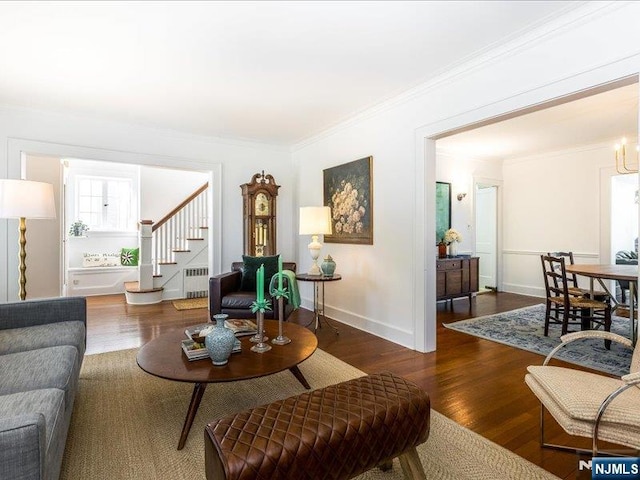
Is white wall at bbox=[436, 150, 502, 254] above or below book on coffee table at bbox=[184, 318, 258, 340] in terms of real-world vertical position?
above

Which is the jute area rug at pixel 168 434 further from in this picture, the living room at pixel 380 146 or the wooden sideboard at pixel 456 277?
the wooden sideboard at pixel 456 277

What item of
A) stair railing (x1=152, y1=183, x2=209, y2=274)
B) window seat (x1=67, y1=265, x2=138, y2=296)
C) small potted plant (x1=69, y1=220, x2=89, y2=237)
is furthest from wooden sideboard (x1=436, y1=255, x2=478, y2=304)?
small potted plant (x1=69, y1=220, x2=89, y2=237)

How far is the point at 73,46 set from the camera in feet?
8.50

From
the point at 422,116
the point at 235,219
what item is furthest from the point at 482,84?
the point at 235,219

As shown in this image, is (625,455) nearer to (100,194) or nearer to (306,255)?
(306,255)

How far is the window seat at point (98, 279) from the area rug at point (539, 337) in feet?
19.4

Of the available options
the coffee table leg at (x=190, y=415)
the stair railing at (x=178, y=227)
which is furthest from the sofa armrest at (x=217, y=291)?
the stair railing at (x=178, y=227)

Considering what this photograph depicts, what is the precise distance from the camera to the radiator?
616cm

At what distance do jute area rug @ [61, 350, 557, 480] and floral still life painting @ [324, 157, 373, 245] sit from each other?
1808 millimetres

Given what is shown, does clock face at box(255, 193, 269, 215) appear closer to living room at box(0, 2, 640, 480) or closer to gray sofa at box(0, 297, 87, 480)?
living room at box(0, 2, 640, 480)

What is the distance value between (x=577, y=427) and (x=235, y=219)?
4446mm

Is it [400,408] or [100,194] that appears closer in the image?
[400,408]

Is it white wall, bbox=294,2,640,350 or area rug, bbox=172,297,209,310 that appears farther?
area rug, bbox=172,297,209,310

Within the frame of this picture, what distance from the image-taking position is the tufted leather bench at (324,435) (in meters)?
1.19
